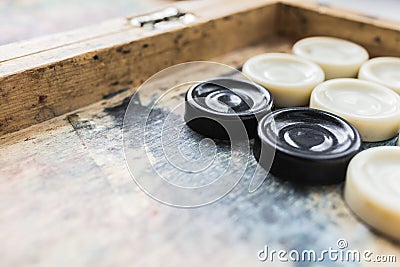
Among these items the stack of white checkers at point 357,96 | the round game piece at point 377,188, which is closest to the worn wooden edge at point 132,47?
the stack of white checkers at point 357,96

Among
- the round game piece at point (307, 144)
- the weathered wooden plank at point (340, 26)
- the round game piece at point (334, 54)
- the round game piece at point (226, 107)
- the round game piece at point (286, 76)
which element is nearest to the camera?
the round game piece at point (307, 144)

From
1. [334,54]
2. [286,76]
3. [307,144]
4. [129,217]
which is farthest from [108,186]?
[334,54]

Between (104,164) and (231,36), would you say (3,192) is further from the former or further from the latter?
(231,36)

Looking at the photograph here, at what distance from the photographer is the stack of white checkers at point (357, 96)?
42.0 inches

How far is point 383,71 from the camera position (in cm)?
168

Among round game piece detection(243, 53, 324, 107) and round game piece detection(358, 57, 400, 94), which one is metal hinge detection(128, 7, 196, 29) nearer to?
round game piece detection(243, 53, 324, 107)

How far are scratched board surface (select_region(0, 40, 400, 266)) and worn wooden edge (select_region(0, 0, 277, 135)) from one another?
0.46 feet

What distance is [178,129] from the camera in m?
1.42

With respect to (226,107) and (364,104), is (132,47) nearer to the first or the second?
(226,107)

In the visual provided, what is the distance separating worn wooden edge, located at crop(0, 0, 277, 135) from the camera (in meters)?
1.35

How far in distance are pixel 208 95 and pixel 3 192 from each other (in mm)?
705
